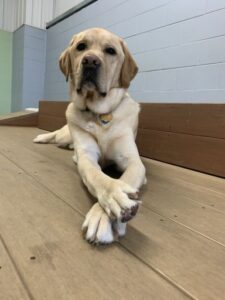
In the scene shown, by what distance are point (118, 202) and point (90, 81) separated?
0.79 metres

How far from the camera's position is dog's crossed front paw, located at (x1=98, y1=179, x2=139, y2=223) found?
2.33ft

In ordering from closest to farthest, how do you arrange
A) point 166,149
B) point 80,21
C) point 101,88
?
point 101,88
point 166,149
point 80,21

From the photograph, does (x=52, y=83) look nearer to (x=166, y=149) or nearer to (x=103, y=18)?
(x=103, y=18)

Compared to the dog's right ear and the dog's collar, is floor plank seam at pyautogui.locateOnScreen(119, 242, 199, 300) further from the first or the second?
the dog's right ear

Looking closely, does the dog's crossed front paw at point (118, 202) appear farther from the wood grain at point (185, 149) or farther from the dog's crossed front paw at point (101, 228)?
the wood grain at point (185, 149)

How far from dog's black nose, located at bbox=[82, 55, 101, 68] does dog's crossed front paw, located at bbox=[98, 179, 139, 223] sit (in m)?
0.70

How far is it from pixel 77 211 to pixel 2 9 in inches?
200

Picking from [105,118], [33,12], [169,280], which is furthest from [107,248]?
[33,12]

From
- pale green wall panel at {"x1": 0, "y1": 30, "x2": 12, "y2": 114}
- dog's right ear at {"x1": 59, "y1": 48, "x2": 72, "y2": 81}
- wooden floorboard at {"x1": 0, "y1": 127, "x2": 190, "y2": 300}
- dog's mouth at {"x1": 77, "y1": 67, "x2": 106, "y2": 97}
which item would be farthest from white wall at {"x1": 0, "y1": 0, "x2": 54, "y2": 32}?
wooden floorboard at {"x1": 0, "y1": 127, "x2": 190, "y2": 300}

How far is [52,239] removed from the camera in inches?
28.5

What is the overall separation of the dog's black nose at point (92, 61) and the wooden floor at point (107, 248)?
531 mm

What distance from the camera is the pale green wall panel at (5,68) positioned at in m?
5.00

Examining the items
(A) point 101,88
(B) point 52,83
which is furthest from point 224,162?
(B) point 52,83

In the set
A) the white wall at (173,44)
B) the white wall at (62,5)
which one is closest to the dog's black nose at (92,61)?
the white wall at (173,44)
